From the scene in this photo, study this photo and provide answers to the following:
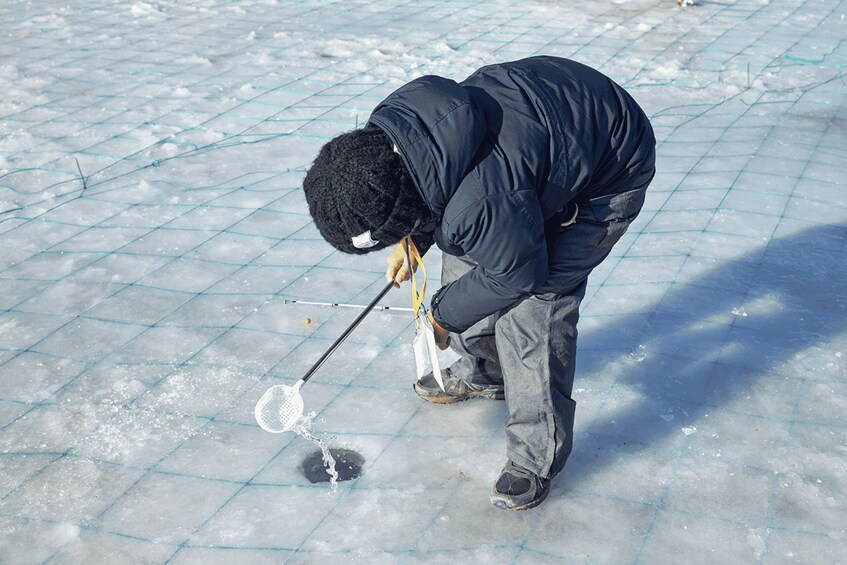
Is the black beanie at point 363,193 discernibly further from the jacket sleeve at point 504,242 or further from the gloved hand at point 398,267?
the gloved hand at point 398,267

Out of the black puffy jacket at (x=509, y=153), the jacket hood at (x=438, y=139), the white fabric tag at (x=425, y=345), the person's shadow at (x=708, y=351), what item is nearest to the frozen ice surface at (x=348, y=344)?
the person's shadow at (x=708, y=351)

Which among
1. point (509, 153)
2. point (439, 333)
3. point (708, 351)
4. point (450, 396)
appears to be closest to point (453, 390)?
point (450, 396)

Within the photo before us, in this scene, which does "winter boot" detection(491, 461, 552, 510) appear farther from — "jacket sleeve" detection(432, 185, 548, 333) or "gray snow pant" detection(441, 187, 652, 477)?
"jacket sleeve" detection(432, 185, 548, 333)

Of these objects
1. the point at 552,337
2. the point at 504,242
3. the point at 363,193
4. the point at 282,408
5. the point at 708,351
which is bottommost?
the point at 708,351

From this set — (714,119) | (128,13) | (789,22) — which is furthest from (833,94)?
(128,13)

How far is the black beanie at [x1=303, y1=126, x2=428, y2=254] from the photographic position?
1441 millimetres

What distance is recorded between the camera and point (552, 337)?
1.79 meters

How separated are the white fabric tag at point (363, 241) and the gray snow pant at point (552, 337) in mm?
376

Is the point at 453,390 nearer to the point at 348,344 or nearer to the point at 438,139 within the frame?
the point at 348,344

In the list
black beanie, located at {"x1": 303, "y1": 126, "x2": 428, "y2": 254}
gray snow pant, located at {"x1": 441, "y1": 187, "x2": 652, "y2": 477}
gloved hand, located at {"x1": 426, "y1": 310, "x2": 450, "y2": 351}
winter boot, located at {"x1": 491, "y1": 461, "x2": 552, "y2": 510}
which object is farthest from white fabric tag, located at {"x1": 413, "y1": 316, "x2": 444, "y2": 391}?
black beanie, located at {"x1": 303, "y1": 126, "x2": 428, "y2": 254}

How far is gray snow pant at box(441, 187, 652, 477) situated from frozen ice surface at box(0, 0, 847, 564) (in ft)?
0.51

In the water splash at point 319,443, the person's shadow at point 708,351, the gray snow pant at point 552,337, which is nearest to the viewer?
the gray snow pant at point 552,337

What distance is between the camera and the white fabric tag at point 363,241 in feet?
4.86

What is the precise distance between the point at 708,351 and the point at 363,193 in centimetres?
129
